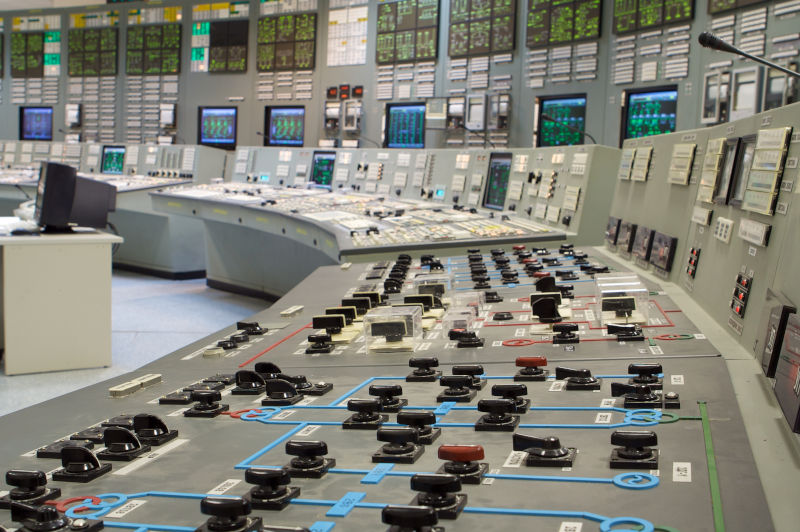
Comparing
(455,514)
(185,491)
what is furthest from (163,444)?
(455,514)

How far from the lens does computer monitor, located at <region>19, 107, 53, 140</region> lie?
11.1 m

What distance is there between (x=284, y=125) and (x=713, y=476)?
8.87 metres

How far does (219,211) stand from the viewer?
239 inches

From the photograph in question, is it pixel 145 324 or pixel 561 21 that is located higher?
pixel 561 21

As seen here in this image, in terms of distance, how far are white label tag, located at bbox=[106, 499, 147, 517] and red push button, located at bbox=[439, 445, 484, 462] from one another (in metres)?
0.34

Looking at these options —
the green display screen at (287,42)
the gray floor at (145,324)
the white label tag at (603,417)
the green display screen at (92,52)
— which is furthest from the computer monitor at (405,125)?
the white label tag at (603,417)

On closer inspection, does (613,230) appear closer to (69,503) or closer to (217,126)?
(69,503)

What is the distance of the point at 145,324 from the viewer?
5.58 m

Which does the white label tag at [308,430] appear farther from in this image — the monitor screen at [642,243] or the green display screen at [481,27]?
the green display screen at [481,27]

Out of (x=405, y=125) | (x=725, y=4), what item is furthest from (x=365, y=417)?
(x=405, y=125)

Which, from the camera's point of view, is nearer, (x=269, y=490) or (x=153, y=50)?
(x=269, y=490)

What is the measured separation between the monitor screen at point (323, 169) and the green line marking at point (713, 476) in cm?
568

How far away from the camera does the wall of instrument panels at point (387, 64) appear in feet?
19.6

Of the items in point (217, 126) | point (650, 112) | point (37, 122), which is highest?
point (650, 112)
